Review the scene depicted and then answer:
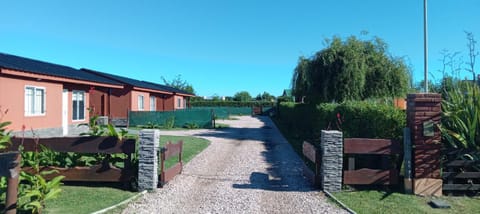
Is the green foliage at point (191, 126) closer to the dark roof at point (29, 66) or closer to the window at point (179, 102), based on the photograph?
the dark roof at point (29, 66)

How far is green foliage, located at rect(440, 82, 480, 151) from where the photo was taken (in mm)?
6398

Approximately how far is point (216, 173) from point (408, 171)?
13.8ft

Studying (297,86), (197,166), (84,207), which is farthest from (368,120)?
(297,86)

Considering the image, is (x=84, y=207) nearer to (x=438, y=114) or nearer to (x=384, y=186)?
(x=384, y=186)

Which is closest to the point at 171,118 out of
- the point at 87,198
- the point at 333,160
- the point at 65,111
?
the point at 65,111

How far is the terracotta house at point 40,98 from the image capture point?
1280 centimetres

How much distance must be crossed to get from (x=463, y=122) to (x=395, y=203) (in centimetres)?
204

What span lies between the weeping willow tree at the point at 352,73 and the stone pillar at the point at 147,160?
445 inches

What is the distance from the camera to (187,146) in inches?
526

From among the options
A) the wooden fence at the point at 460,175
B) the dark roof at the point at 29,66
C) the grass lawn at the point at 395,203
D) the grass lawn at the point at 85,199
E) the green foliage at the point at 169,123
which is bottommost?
the grass lawn at the point at 395,203

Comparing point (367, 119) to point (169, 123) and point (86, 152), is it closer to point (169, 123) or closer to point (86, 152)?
point (86, 152)

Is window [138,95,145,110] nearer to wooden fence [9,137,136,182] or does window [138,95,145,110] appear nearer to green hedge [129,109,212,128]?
green hedge [129,109,212,128]

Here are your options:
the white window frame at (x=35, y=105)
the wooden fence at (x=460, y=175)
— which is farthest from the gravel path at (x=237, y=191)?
the white window frame at (x=35, y=105)

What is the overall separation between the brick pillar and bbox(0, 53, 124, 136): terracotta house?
40.2ft
